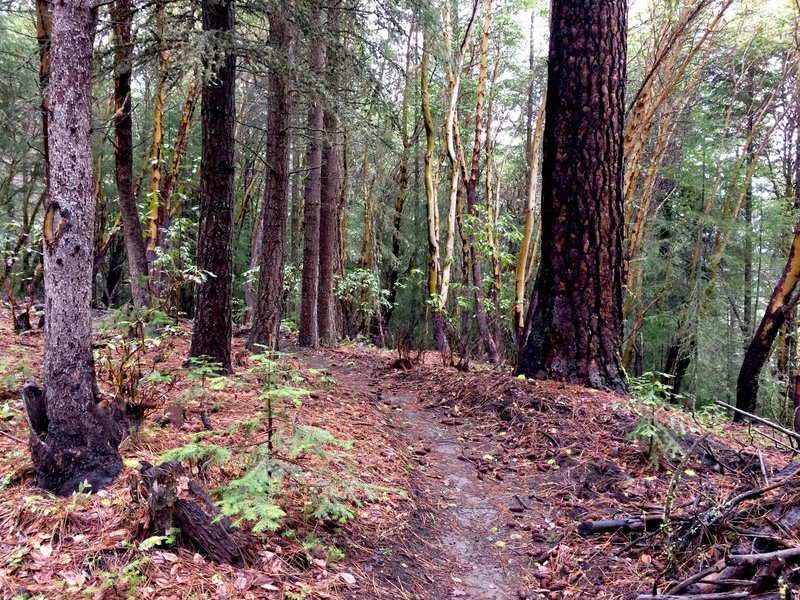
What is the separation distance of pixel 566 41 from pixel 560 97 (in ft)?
1.93

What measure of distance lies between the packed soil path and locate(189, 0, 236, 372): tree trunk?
210cm

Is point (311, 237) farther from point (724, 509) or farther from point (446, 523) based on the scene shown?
point (724, 509)

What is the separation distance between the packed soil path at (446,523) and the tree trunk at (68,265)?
1799mm

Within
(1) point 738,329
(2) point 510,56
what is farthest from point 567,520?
(1) point 738,329

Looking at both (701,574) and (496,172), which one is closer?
(701,574)

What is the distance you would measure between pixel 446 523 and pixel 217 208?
3941 millimetres

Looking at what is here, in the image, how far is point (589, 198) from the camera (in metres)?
5.36

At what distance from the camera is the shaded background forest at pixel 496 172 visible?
9039 millimetres

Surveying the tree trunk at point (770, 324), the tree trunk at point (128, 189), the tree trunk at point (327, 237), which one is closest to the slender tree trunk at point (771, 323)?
the tree trunk at point (770, 324)

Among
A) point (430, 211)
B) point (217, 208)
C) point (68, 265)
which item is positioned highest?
point (430, 211)

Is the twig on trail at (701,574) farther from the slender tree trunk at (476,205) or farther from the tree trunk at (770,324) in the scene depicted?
the slender tree trunk at (476,205)

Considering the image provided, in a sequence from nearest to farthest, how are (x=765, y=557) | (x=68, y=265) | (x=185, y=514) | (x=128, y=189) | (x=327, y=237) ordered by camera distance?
1. (x=765, y=557)
2. (x=185, y=514)
3. (x=68, y=265)
4. (x=128, y=189)
5. (x=327, y=237)

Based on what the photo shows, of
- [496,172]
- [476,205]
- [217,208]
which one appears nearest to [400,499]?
[217,208]

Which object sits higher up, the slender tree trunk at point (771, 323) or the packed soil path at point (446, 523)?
the slender tree trunk at point (771, 323)
